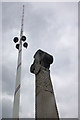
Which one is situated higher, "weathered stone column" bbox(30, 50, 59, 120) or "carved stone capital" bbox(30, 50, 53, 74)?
"carved stone capital" bbox(30, 50, 53, 74)

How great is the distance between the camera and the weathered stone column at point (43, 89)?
16.0 ft

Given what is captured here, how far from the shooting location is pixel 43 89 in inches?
214

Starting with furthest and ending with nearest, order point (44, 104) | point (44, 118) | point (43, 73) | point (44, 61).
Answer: point (44, 61)
point (43, 73)
point (44, 104)
point (44, 118)

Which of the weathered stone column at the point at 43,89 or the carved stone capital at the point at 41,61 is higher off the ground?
the carved stone capital at the point at 41,61

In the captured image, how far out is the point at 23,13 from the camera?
39.0 ft

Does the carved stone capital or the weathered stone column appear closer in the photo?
the weathered stone column

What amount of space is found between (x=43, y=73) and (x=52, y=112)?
189 cm

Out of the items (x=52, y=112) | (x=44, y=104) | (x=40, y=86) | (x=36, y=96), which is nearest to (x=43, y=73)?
(x=40, y=86)

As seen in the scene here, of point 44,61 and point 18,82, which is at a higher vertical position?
point 44,61

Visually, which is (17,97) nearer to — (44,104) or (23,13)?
(44,104)

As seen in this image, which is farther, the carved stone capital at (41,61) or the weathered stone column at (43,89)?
the carved stone capital at (41,61)

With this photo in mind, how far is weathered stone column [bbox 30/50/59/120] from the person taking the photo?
4.88m

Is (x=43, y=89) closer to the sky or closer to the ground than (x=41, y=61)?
closer to the ground

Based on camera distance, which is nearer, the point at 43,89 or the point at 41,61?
the point at 43,89
